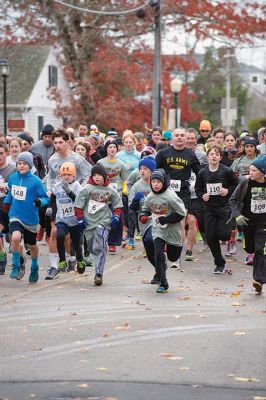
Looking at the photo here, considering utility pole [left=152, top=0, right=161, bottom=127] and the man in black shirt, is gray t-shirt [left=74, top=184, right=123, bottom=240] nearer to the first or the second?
the man in black shirt

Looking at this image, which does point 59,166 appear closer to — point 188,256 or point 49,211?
point 49,211

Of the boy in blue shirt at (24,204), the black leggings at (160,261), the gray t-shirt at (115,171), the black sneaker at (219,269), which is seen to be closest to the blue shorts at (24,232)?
the boy in blue shirt at (24,204)

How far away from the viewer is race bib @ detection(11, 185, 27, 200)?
1407 cm

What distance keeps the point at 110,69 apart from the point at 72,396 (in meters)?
38.0

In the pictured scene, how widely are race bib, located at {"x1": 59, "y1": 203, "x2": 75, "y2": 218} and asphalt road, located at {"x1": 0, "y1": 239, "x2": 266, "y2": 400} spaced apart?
0.86m

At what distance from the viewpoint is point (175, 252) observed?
554 inches

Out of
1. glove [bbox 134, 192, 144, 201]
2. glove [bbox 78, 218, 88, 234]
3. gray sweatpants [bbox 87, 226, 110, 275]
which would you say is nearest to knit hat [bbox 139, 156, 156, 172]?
glove [bbox 134, 192, 144, 201]

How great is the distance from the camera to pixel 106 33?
4259 centimetres

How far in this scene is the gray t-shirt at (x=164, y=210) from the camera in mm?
13477

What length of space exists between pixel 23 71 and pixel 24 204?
144 feet

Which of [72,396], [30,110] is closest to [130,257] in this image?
[72,396]

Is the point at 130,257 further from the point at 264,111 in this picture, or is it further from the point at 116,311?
the point at 264,111

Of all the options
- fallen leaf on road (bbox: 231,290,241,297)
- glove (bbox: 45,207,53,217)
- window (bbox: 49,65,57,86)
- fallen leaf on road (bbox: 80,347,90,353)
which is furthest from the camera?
window (bbox: 49,65,57,86)

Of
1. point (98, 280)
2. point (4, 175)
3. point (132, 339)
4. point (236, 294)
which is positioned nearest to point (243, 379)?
point (132, 339)
